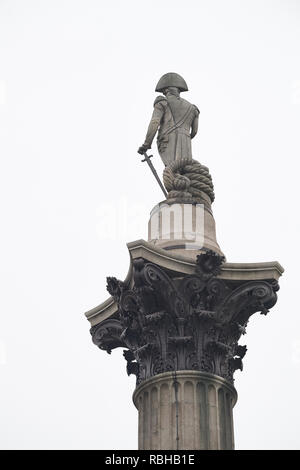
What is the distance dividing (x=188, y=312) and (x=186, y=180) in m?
4.14

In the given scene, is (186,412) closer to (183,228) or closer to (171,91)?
(183,228)

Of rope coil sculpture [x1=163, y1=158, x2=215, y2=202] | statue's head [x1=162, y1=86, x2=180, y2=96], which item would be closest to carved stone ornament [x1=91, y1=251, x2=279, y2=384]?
rope coil sculpture [x1=163, y1=158, x2=215, y2=202]

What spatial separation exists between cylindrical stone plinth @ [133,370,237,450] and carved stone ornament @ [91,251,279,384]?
244 mm

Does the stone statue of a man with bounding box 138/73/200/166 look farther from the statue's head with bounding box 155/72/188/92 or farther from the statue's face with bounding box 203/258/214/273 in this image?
the statue's face with bounding box 203/258/214/273

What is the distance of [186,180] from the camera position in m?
22.6

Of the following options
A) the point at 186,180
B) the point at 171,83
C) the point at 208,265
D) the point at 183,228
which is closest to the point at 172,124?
the point at 171,83

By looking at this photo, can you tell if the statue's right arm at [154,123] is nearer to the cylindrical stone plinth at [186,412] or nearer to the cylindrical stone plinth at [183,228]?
the cylindrical stone plinth at [183,228]

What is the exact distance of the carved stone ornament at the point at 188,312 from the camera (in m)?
19.4

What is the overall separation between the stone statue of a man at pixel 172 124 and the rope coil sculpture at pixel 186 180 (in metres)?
0.50

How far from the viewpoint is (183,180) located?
22578 millimetres

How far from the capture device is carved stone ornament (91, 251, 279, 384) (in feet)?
63.8

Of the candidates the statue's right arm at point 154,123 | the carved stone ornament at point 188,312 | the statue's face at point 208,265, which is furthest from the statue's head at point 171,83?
the statue's face at point 208,265

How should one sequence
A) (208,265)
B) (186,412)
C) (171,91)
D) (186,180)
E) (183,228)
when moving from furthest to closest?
(171,91)
(186,180)
(183,228)
(208,265)
(186,412)

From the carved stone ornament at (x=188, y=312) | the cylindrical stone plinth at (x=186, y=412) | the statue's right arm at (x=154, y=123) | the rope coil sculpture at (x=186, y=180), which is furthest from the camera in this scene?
the statue's right arm at (x=154, y=123)
